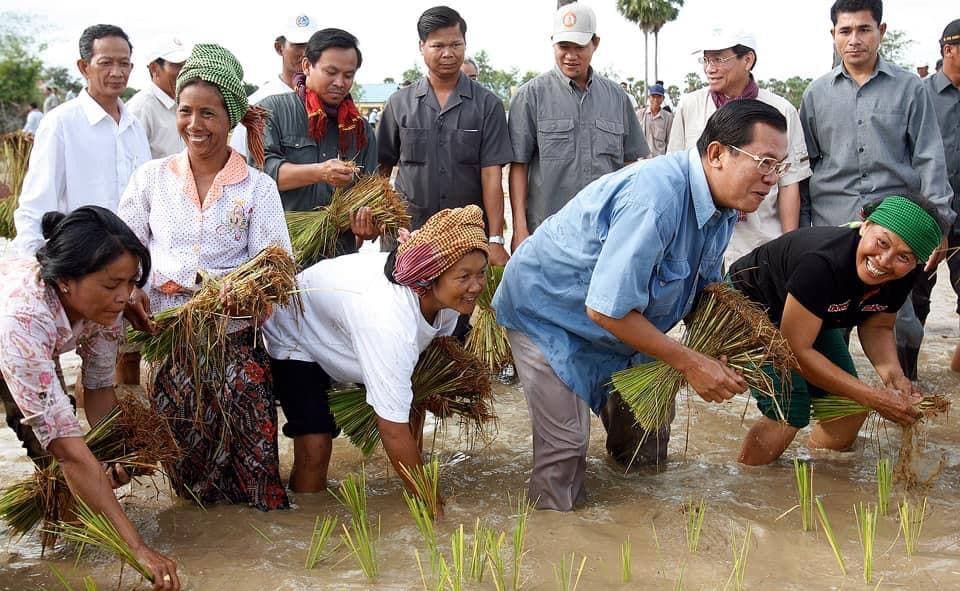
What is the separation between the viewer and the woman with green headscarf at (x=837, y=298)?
3.23 m

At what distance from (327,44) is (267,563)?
2350mm

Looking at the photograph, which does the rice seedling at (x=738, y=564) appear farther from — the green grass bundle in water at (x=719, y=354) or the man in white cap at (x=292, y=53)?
the man in white cap at (x=292, y=53)

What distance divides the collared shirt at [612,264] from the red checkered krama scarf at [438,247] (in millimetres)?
356

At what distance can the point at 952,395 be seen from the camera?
503 centimetres

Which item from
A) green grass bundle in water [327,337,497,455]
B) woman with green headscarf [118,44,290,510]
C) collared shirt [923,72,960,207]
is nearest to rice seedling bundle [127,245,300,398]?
woman with green headscarf [118,44,290,510]

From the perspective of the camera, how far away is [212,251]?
331 centimetres

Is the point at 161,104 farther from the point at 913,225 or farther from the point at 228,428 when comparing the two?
the point at 913,225

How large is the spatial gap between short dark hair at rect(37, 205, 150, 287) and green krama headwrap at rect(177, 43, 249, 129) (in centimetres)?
70

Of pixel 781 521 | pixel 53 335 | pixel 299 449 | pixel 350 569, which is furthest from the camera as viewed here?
pixel 299 449

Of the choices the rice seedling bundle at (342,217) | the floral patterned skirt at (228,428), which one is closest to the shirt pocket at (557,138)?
the rice seedling bundle at (342,217)

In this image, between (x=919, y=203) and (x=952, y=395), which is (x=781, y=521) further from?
(x=952, y=395)

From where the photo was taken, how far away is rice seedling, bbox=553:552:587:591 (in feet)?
9.15

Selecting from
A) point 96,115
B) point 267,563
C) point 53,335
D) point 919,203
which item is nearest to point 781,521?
point 919,203

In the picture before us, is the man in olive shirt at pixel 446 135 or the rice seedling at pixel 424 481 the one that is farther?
the man in olive shirt at pixel 446 135
